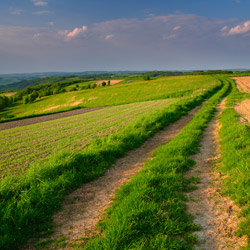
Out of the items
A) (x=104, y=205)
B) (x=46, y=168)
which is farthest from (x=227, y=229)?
(x=46, y=168)

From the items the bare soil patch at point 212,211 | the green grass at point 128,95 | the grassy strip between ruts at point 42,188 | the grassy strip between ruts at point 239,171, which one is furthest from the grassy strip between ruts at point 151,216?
the green grass at point 128,95

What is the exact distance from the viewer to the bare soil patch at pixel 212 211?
133 inches

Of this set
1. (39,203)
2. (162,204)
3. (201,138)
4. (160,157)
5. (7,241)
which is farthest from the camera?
(201,138)

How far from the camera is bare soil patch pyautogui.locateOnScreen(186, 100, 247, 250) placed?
11.1 ft

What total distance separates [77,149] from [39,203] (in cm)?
435

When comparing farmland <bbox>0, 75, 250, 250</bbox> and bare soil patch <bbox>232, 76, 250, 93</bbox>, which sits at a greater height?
bare soil patch <bbox>232, 76, 250, 93</bbox>

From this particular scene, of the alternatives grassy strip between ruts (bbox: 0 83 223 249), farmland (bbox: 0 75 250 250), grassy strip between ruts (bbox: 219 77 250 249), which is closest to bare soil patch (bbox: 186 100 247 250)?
farmland (bbox: 0 75 250 250)

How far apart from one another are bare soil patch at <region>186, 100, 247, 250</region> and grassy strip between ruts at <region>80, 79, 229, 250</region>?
22 centimetres

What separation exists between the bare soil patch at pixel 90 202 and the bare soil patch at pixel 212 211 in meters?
2.04

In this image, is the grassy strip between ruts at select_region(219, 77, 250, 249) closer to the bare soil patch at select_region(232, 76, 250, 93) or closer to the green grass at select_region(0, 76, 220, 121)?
the green grass at select_region(0, 76, 220, 121)

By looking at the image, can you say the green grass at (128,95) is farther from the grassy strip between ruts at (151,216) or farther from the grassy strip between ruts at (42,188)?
the grassy strip between ruts at (151,216)

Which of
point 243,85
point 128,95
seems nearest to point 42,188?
point 128,95

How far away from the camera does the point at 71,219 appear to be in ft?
14.0

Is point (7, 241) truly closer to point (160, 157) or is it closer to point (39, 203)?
point (39, 203)
